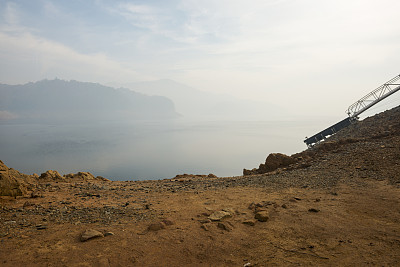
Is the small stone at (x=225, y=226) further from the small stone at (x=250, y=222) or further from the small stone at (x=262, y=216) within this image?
the small stone at (x=262, y=216)

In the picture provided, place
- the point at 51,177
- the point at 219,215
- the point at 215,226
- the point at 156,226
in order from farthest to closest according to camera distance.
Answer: the point at 51,177 → the point at 219,215 → the point at 215,226 → the point at 156,226

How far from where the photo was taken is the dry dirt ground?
4.82 metres

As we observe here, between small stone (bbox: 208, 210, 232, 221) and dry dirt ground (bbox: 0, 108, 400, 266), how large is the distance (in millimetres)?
34

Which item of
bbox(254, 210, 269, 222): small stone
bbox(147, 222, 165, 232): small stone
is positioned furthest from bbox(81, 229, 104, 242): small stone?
bbox(254, 210, 269, 222): small stone

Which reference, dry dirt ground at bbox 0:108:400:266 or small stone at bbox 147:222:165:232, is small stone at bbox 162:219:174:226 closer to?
dry dirt ground at bbox 0:108:400:266

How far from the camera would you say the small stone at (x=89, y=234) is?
5464 millimetres

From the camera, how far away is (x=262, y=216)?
6672mm

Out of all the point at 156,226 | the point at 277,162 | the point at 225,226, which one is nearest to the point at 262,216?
the point at 225,226

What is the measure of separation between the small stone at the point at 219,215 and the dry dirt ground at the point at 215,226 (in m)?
0.03

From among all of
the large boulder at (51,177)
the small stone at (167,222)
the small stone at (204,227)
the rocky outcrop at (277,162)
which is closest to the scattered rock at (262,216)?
the small stone at (204,227)

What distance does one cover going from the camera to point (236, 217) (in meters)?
6.95

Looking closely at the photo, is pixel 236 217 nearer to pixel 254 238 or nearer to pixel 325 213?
pixel 254 238

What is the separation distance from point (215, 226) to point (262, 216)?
1.55m

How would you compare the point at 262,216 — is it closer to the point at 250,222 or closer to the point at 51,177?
the point at 250,222
